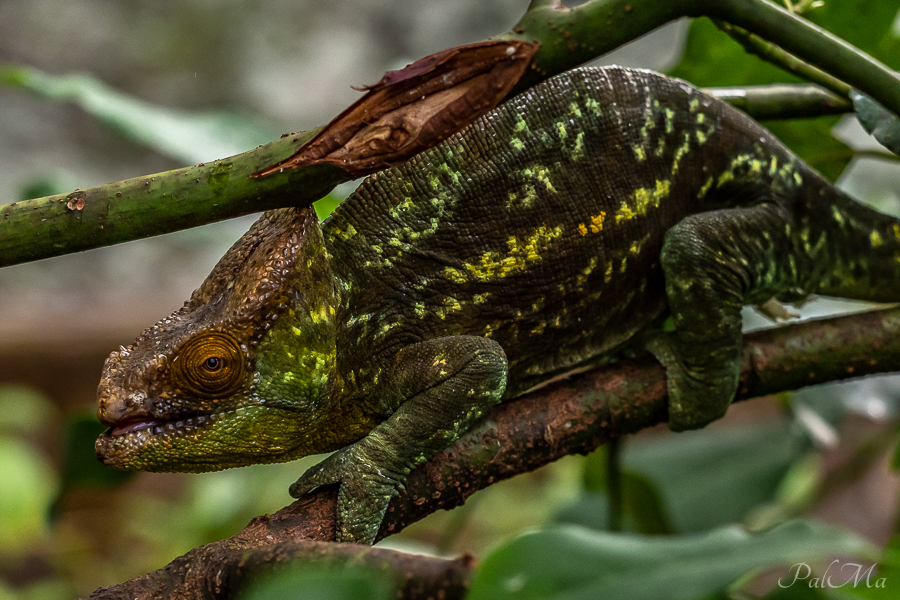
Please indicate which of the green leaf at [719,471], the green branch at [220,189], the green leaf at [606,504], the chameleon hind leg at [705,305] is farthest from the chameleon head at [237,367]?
the green leaf at [719,471]

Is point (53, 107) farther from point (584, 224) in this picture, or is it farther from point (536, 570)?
point (536, 570)

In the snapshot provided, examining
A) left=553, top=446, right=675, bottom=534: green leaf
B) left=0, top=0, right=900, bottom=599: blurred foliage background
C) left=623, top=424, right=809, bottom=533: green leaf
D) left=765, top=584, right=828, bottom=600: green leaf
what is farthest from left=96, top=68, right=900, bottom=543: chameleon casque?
left=623, top=424, right=809, bottom=533: green leaf

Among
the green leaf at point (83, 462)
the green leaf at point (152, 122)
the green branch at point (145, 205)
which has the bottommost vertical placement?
the green branch at point (145, 205)

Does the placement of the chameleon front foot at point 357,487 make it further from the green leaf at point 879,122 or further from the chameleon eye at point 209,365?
the green leaf at point 879,122

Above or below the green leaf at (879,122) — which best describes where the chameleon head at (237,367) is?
above

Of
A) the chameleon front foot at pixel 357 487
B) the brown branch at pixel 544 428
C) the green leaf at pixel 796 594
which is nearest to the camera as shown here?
the green leaf at pixel 796 594

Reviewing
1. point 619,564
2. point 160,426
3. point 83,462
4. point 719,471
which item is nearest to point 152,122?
point 83,462
